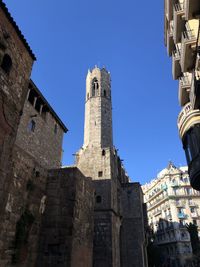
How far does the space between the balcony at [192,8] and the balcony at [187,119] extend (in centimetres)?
455

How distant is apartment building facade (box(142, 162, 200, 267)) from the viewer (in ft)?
147

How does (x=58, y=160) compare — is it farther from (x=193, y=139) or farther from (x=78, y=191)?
(x=193, y=139)

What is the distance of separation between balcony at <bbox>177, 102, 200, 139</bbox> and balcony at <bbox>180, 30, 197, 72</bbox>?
2167mm

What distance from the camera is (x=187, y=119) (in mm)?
12328

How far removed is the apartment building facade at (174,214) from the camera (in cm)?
4475

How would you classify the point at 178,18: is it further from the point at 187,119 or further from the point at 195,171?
the point at 195,171

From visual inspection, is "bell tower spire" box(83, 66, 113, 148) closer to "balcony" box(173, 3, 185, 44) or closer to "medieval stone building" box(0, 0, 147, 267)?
"medieval stone building" box(0, 0, 147, 267)

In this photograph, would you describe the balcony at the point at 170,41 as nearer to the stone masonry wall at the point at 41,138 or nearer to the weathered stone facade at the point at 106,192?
the stone masonry wall at the point at 41,138

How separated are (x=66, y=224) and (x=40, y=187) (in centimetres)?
254

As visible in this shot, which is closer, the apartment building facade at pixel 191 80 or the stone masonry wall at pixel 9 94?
the stone masonry wall at pixel 9 94

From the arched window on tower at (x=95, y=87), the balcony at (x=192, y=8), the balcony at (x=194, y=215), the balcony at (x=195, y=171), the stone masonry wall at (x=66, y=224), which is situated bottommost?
the stone masonry wall at (x=66, y=224)

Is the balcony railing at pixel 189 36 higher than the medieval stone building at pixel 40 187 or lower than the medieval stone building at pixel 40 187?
higher

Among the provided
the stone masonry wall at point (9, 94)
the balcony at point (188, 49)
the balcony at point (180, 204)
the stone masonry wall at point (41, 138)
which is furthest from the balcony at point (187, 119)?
the balcony at point (180, 204)

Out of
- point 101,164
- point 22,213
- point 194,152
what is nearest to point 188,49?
point 194,152
